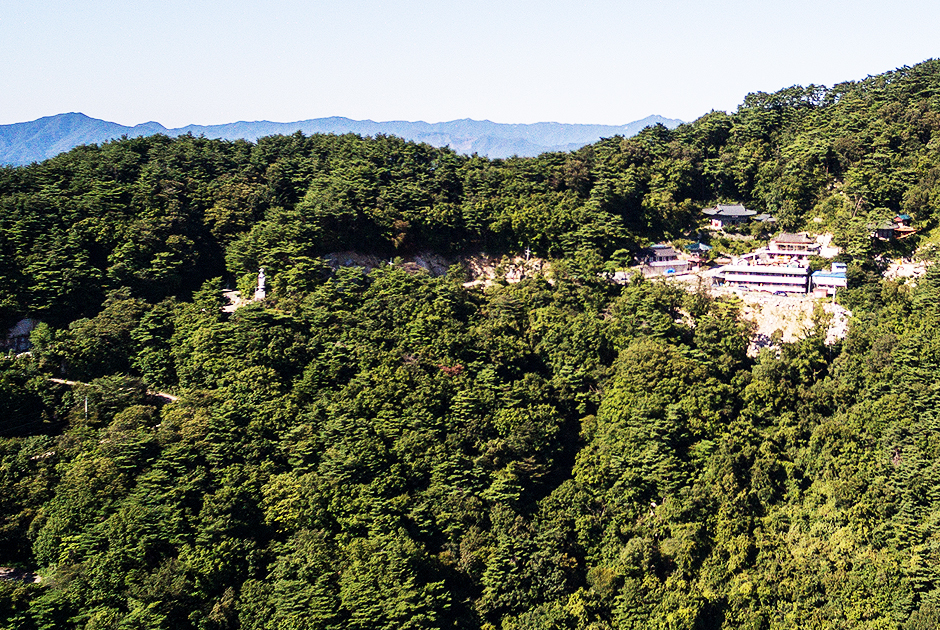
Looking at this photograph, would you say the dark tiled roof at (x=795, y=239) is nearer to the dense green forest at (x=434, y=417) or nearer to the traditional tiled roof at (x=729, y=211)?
the dense green forest at (x=434, y=417)

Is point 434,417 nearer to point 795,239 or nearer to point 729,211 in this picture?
point 795,239

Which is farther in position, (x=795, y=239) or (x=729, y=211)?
(x=729, y=211)

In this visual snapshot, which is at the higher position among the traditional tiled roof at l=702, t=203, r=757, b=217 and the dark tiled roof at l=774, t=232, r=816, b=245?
the traditional tiled roof at l=702, t=203, r=757, b=217

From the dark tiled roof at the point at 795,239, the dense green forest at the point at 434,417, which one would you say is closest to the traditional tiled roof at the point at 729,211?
the dense green forest at the point at 434,417

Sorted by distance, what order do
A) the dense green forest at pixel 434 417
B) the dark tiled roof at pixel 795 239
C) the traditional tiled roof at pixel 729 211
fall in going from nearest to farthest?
the dense green forest at pixel 434 417 → the dark tiled roof at pixel 795 239 → the traditional tiled roof at pixel 729 211

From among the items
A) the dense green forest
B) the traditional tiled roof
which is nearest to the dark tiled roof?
the dense green forest

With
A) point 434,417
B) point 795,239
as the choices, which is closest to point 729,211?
point 795,239

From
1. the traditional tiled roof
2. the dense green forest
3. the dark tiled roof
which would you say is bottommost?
the dense green forest

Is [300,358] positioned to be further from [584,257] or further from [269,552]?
[584,257]

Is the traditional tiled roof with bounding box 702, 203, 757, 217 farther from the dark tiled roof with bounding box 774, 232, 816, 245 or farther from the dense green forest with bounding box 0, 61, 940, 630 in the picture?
the dark tiled roof with bounding box 774, 232, 816, 245

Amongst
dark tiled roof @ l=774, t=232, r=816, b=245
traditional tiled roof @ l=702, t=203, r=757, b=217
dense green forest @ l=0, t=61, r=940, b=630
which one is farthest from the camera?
traditional tiled roof @ l=702, t=203, r=757, b=217
